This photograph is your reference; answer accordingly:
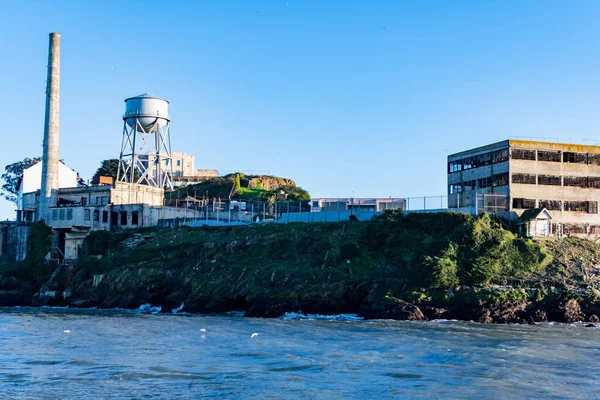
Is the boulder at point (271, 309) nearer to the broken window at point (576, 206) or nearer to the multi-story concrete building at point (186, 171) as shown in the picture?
the broken window at point (576, 206)

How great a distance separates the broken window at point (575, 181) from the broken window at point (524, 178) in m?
3.58

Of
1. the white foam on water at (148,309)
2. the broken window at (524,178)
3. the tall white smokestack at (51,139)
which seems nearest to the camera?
the white foam on water at (148,309)

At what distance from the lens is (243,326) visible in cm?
4334

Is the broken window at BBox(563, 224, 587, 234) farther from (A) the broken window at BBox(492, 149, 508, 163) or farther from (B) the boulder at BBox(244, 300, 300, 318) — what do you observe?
(B) the boulder at BBox(244, 300, 300, 318)

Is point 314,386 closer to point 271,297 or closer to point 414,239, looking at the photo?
point 271,297

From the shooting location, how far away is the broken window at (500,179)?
68.2m

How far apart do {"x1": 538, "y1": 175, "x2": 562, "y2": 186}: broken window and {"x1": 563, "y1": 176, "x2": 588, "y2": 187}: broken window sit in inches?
27.3

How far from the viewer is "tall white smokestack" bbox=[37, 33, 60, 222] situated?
259 feet

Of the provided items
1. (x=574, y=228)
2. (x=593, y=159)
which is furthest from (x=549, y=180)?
(x=593, y=159)

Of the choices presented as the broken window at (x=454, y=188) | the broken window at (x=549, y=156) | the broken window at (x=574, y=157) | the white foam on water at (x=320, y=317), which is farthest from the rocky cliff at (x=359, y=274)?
the broken window at (x=454, y=188)

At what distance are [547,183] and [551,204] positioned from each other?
218 cm

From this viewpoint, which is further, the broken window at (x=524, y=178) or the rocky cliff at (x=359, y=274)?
the broken window at (x=524, y=178)

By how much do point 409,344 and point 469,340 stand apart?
4.12 metres

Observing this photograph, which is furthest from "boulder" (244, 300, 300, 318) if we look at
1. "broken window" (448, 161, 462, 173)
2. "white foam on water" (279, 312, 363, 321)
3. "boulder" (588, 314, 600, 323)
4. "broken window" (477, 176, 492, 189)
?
"broken window" (448, 161, 462, 173)
